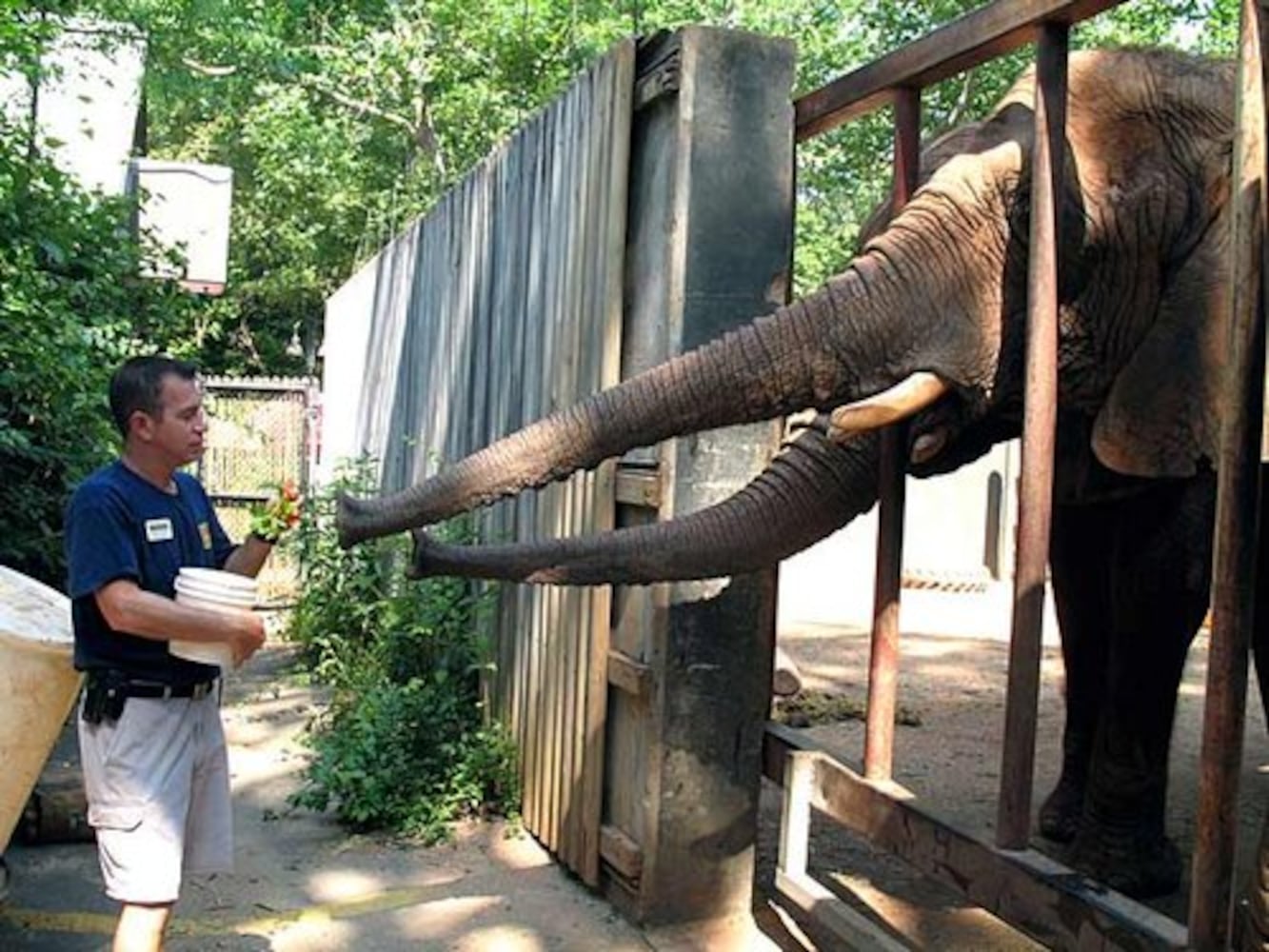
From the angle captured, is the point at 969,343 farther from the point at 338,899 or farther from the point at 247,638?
the point at 338,899

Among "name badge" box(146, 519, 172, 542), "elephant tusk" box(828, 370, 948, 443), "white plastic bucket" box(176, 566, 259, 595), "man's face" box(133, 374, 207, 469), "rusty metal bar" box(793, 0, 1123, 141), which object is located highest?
"rusty metal bar" box(793, 0, 1123, 141)

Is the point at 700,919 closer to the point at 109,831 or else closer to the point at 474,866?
the point at 474,866

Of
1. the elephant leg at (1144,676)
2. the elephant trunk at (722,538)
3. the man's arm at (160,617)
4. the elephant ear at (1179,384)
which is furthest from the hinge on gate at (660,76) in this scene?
the man's arm at (160,617)

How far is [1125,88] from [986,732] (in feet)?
15.3

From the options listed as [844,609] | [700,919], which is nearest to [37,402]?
[700,919]

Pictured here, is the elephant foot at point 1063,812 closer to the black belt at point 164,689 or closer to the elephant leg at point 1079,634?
the elephant leg at point 1079,634

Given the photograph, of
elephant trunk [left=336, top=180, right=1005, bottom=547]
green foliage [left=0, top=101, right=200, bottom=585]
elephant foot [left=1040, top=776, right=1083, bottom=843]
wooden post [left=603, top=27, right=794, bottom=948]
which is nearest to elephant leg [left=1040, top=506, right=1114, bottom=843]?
elephant foot [left=1040, top=776, right=1083, bottom=843]

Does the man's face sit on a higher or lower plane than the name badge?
higher

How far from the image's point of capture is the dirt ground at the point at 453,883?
4621 mm

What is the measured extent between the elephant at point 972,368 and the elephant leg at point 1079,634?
0.92m

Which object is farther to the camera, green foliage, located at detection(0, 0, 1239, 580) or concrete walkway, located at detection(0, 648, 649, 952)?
green foliage, located at detection(0, 0, 1239, 580)

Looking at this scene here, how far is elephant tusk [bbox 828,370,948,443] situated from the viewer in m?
3.41

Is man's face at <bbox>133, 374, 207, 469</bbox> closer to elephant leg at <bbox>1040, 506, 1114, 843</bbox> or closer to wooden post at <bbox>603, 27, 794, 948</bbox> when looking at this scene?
wooden post at <bbox>603, 27, 794, 948</bbox>

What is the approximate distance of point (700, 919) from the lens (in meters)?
4.67
